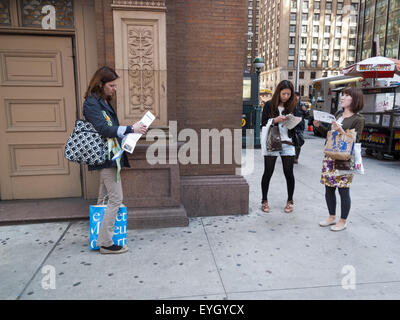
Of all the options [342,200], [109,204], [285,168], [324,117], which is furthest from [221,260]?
[324,117]

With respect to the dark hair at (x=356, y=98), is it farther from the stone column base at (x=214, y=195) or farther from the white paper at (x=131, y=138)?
the white paper at (x=131, y=138)

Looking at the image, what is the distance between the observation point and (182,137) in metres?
4.61

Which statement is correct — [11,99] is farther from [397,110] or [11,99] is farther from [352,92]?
[397,110]

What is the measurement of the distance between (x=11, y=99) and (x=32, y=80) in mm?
425

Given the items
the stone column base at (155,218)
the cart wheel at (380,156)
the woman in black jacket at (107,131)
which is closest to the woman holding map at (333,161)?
the stone column base at (155,218)

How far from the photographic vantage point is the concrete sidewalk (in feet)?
9.13

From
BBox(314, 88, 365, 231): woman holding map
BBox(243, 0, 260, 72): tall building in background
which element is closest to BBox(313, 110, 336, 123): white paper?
BBox(314, 88, 365, 231): woman holding map

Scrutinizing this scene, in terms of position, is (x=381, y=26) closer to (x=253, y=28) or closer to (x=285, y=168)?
(x=253, y=28)

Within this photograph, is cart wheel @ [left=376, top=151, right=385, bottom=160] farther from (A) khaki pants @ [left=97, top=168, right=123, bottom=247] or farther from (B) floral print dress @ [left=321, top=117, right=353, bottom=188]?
(A) khaki pants @ [left=97, top=168, right=123, bottom=247]

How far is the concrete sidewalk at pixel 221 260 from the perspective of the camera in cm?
278

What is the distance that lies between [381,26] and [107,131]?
64704 millimetres

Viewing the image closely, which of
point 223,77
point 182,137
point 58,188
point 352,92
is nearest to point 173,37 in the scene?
point 223,77

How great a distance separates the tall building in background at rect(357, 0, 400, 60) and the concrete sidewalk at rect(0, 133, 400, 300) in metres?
51.8

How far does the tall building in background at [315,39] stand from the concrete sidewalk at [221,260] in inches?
3091
